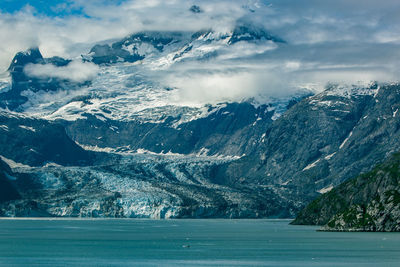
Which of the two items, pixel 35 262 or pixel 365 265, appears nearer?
pixel 365 265

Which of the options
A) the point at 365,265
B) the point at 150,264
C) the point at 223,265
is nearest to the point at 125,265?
the point at 150,264

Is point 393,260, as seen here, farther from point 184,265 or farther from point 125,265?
point 125,265

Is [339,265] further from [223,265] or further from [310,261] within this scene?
[223,265]

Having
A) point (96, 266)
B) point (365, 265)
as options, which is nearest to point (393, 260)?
point (365, 265)

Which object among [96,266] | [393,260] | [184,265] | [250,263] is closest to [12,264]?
[96,266]

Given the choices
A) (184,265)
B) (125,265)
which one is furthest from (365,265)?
(125,265)

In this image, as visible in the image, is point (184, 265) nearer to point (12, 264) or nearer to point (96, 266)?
point (96, 266)

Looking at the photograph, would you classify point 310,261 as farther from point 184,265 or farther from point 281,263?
point 184,265
